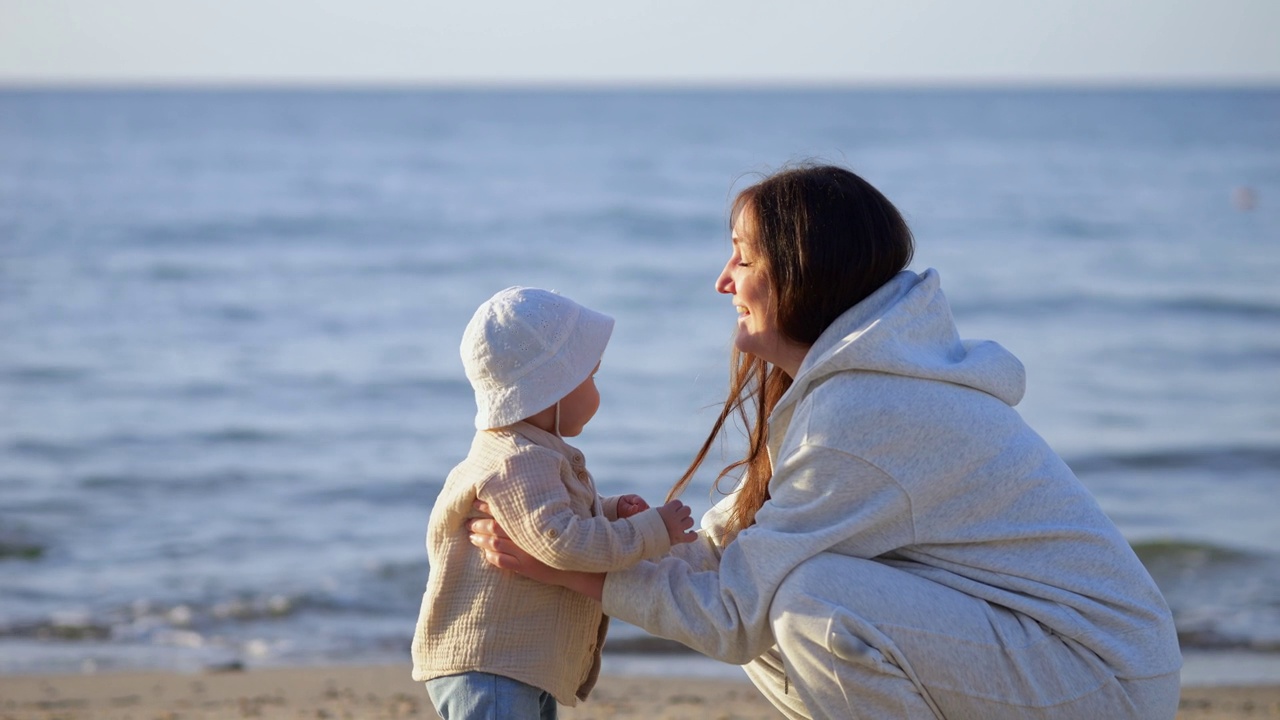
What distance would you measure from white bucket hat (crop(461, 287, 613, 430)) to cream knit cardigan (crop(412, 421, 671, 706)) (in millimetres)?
58

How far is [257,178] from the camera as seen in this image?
34719 millimetres

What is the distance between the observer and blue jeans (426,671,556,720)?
240 centimetres

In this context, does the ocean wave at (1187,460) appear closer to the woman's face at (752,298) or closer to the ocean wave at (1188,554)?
the ocean wave at (1188,554)

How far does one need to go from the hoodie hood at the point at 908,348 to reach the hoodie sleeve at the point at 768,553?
0.56ft

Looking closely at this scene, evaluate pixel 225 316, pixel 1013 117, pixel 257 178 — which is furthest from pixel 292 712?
pixel 1013 117

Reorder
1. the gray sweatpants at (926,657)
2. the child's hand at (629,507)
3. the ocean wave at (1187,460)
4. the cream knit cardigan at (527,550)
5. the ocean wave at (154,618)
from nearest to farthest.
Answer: the gray sweatpants at (926,657) < the cream knit cardigan at (527,550) < the child's hand at (629,507) < the ocean wave at (154,618) < the ocean wave at (1187,460)

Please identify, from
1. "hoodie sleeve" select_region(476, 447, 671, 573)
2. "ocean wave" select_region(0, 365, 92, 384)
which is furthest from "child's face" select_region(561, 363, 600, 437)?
"ocean wave" select_region(0, 365, 92, 384)

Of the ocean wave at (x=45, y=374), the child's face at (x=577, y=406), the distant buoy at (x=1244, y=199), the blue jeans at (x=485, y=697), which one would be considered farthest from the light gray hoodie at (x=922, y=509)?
the distant buoy at (x=1244, y=199)

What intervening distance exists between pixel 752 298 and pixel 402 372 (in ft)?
28.1

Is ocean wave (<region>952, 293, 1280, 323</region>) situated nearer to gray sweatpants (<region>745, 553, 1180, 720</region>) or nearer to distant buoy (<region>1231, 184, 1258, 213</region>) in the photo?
gray sweatpants (<region>745, 553, 1180, 720</region>)

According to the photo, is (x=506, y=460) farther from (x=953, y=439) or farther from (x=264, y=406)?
(x=264, y=406)

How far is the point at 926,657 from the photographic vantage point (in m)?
2.23

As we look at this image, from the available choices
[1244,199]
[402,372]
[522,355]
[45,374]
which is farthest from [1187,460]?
[1244,199]

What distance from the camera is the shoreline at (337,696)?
3.96 m
